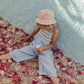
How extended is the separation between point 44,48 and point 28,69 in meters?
0.35

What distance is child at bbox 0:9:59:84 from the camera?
6.90 feet

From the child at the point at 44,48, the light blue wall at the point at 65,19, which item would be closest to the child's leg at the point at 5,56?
the child at the point at 44,48

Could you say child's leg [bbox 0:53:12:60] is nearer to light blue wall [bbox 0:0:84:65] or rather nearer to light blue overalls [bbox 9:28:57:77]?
light blue overalls [bbox 9:28:57:77]

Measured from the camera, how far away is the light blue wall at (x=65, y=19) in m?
2.17

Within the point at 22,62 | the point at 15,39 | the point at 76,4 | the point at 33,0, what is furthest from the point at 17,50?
the point at 76,4

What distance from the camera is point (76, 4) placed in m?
2.14

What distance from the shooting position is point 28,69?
7.18ft

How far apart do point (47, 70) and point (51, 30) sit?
0.54 meters

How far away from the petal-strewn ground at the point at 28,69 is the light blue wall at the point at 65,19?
0.12 meters

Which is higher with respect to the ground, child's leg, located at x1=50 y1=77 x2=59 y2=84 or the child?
the child

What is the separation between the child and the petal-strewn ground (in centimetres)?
7

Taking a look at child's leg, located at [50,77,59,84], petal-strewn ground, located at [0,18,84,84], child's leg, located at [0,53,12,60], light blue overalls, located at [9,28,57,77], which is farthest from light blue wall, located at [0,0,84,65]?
child's leg, located at [0,53,12,60]

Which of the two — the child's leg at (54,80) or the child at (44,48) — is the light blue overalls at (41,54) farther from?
the child's leg at (54,80)

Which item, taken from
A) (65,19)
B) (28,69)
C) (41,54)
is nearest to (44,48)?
(41,54)
